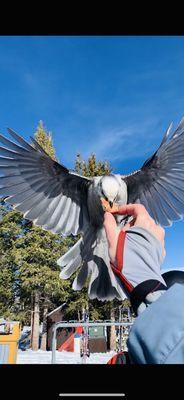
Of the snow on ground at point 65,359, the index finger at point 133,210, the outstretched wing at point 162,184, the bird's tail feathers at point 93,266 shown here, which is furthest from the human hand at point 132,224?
the snow on ground at point 65,359

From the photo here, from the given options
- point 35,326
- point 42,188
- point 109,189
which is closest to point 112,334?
point 35,326

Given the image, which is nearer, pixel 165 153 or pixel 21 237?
pixel 165 153

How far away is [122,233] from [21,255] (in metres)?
6.63

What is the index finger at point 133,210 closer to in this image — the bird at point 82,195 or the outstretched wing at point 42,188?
the bird at point 82,195

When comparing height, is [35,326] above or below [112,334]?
above

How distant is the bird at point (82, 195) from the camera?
2.32m

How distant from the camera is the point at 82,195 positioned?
8.29ft

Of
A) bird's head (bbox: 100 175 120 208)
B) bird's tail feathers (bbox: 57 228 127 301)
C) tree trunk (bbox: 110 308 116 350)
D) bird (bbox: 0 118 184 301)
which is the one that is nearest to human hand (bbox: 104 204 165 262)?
bird's head (bbox: 100 175 120 208)

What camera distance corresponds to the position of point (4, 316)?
729cm

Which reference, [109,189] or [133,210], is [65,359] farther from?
[133,210]

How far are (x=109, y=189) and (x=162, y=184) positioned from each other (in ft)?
2.24

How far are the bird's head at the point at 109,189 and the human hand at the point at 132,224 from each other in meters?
0.95
